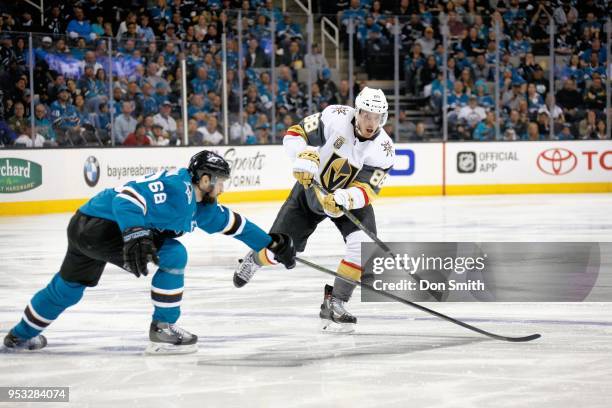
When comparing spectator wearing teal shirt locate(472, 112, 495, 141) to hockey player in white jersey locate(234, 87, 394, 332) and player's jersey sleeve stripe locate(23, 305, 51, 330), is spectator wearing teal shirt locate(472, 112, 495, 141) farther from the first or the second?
player's jersey sleeve stripe locate(23, 305, 51, 330)

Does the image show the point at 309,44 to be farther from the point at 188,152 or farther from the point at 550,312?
the point at 550,312

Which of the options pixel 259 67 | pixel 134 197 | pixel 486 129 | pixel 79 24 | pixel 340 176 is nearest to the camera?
pixel 134 197

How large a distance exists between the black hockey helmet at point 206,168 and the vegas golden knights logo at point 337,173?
4.04 feet

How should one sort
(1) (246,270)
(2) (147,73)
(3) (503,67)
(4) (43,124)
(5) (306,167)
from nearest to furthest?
(5) (306,167) → (1) (246,270) → (4) (43,124) → (2) (147,73) → (3) (503,67)

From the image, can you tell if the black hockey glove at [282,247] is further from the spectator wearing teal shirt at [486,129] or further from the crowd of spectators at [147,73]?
the spectator wearing teal shirt at [486,129]

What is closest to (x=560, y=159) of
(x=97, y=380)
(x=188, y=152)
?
(x=188, y=152)

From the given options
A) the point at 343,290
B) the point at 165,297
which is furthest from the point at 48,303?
the point at 343,290

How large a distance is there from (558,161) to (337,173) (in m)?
11.1

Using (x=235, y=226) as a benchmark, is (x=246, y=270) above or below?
below

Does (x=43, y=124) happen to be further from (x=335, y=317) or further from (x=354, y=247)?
(x=335, y=317)

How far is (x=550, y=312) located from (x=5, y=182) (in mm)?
8054

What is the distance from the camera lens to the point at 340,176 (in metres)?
5.84

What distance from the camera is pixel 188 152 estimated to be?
1396 cm

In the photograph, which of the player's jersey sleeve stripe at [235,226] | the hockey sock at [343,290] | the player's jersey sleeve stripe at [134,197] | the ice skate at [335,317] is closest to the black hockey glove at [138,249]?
the player's jersey sleeve stripe at [134,197]
